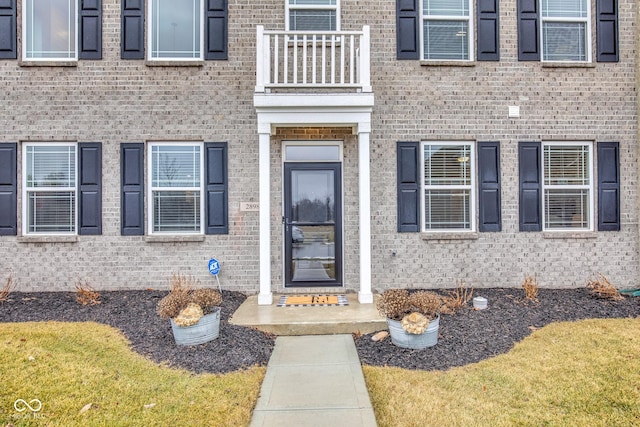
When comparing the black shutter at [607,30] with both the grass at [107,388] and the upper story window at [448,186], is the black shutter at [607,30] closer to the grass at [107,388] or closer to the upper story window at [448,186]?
the upper story window at [448,186]

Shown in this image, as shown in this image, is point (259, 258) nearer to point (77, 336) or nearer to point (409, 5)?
point (77, 336)

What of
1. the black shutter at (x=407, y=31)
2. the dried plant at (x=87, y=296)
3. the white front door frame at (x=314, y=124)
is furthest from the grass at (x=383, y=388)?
the black shutter at (x=407, y=31)

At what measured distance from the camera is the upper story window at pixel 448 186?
686 centimetres

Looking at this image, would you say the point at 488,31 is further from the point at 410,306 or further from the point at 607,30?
the point at 410,306

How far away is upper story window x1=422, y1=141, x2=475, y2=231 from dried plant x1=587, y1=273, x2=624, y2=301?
7.21 feet

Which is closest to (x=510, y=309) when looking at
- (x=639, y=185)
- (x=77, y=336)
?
(x=639, y=185)

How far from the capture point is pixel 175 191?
6.77 m

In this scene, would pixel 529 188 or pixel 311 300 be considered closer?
pixel 311 300

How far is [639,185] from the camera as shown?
6.85 m

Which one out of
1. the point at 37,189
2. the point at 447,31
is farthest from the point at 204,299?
the point at 447,31

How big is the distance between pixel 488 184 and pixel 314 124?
331 centimetres

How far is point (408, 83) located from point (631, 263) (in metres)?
5.19

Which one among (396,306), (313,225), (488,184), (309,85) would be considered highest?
(309,85)

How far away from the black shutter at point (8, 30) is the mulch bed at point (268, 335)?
4.22 m
